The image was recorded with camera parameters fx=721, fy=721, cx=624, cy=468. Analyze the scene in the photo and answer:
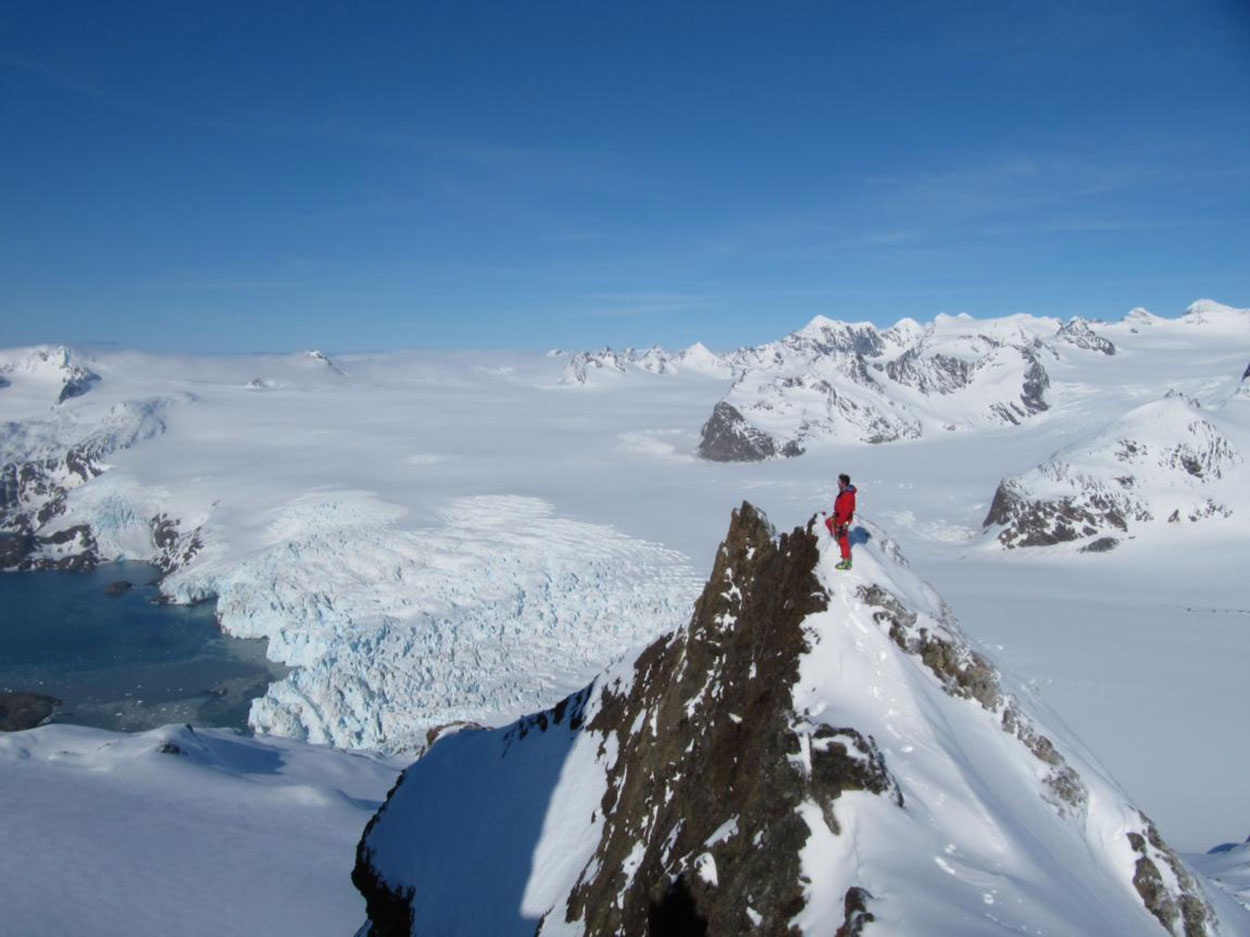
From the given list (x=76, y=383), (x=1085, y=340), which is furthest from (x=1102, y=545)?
(x=76, y=383)

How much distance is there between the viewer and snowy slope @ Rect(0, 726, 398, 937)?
21.2m

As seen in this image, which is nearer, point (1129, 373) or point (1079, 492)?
point (1079, 492)

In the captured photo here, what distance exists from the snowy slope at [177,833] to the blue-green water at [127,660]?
9233 mm

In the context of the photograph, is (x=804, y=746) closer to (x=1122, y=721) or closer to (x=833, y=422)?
(x=1122, y=721)

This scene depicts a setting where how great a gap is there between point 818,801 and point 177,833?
27107 millimetres

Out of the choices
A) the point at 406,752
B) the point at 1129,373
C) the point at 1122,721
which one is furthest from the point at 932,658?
the point at 1129,373

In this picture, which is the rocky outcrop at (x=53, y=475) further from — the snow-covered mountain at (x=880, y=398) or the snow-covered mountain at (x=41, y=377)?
the snow-covered mountain at (x=880, y=398)

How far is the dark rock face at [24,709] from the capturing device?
131 feet

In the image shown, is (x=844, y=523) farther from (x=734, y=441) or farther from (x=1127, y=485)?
(x=734, y=441)

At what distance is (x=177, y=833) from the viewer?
2505 cm

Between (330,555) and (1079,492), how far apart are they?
56.6m

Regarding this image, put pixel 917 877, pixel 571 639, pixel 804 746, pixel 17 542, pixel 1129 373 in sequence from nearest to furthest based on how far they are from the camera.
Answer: pixel 917 877 → pixel 804 746 → pixel 571 639 → pixel 17 542 → pixel 1129 373

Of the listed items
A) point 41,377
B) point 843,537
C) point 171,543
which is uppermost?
point 41,377

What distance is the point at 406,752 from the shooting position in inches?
1374
